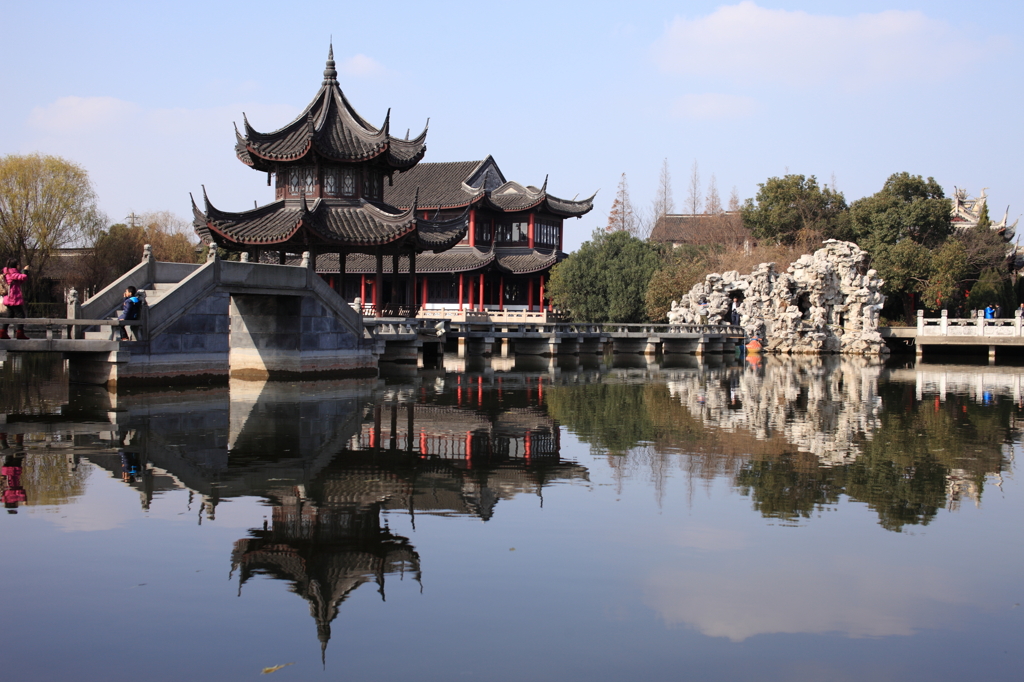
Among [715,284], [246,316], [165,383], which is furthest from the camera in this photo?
[715,284]

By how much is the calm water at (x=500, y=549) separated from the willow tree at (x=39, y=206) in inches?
1115

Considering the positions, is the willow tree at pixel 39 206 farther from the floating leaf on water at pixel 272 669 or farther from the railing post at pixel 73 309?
the floating leaf on water at pixel 272 669

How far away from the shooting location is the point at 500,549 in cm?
752

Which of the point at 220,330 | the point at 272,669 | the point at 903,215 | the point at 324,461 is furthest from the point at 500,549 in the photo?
the point at 903,215

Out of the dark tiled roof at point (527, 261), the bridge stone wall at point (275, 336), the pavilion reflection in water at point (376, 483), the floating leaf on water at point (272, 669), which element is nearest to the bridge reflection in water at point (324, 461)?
the pavilion reflection in water at point (376, 483)

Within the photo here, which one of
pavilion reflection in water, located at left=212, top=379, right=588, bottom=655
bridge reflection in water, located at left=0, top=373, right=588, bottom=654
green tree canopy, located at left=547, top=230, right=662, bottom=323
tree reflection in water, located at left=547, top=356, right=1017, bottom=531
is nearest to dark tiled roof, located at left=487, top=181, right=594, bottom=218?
green tree canopy, located at left=547, top=230, right=662, bottom=323

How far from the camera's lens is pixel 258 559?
23.1ft

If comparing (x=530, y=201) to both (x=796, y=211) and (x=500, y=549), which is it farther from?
(x=500, y=549)

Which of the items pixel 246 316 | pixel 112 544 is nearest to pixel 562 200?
pixel 246 316

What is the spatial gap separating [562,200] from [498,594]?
146 feet

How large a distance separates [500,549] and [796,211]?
44822mm

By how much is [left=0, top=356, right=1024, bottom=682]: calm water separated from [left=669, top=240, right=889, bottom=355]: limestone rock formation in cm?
2547

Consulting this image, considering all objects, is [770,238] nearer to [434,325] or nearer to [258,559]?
[434,325]

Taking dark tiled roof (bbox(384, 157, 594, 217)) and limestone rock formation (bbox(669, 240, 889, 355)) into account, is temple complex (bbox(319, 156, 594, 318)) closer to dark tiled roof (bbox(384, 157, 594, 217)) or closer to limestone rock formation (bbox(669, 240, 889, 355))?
dark tiled roof (bbox(384, 157, 594, 217))
